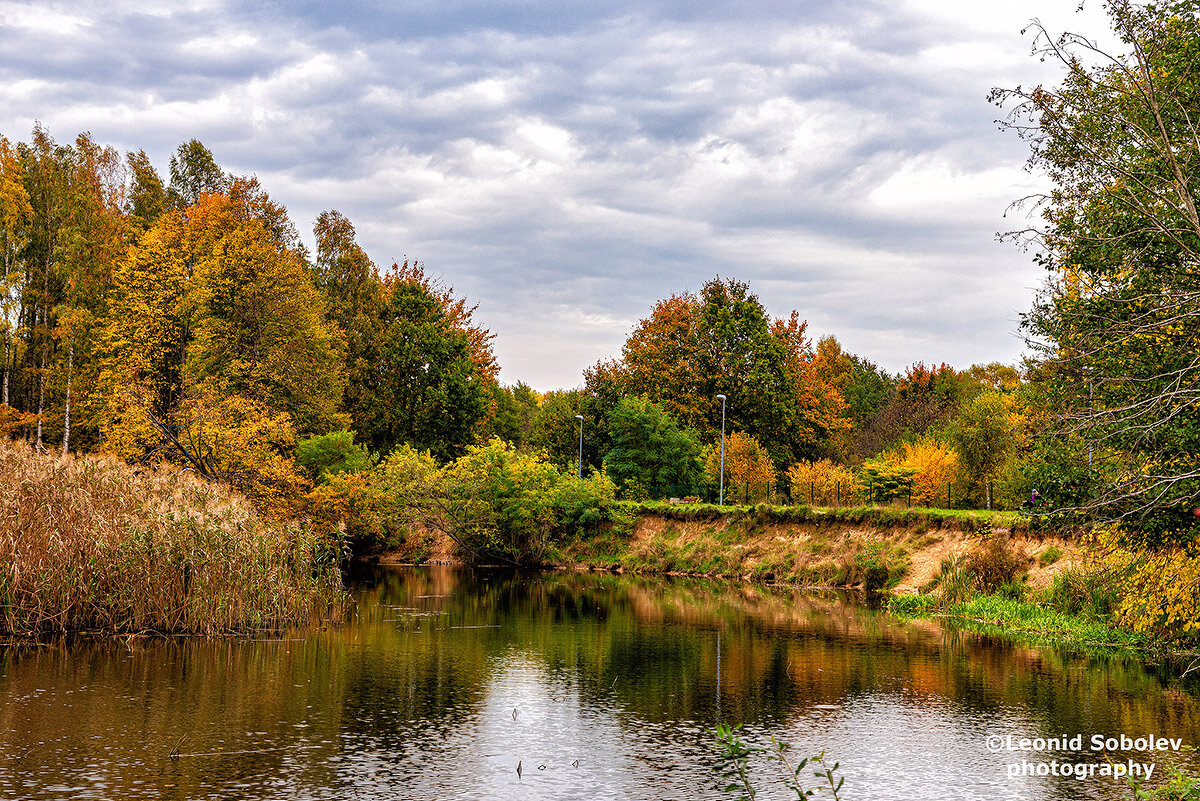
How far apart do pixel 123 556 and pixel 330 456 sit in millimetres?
30126

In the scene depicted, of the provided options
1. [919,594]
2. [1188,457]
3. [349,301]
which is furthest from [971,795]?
[349,301]

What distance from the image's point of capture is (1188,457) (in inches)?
713

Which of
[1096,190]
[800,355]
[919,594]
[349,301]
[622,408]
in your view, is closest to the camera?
[1096,190]

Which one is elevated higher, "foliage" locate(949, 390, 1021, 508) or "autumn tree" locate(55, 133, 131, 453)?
"autumn tree" locate(55, 133, 131, 453)

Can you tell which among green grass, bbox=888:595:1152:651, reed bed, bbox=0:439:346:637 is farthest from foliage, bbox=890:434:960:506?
reed bed, bbox=0:439:346:637

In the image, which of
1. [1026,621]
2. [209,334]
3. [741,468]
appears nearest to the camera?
[1026,621]

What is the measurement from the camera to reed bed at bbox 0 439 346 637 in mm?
20047

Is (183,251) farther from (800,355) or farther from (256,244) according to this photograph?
(800,355)

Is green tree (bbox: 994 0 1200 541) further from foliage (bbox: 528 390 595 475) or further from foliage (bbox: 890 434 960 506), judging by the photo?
foliage (bbox: 528 390 595 475)

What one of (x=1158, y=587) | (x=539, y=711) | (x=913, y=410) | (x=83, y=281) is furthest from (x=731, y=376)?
(x=539, y=711)

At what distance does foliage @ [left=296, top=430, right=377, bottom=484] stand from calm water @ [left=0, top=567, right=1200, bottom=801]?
2436 cm

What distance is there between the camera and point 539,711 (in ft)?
53.3

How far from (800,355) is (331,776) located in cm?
6516

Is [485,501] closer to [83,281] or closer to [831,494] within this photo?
[831,494]
